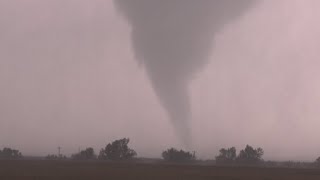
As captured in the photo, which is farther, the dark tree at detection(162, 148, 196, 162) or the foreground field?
the dark tree at detection(162, 148, 196, 162)

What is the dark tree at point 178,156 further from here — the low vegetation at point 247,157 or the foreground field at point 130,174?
the foreground field at point 130,174

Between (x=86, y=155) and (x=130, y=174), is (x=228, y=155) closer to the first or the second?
(x=86, y=155)

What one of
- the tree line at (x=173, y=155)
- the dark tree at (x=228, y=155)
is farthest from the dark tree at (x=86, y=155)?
the dark tree at (x=228, y=155)

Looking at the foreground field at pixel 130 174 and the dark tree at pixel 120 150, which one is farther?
the dark tree at pixel 120 150

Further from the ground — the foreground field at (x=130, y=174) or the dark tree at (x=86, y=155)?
the dark tree at (x=86, y=155)

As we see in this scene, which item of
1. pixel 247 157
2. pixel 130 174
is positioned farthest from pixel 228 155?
pixel 130 174

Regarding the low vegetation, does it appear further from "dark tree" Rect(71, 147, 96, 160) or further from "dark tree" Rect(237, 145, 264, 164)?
"dark tree" Rect(71, 147, 96, 160)

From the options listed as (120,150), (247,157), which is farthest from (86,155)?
(247,157)

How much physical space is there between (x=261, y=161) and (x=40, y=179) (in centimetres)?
10236

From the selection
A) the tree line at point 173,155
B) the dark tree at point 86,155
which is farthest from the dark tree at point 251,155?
the dark tree at point 86,155

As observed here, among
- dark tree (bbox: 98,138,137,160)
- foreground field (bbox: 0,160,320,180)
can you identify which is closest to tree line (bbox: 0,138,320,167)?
dark tree (bbox: 98,138,137,160)

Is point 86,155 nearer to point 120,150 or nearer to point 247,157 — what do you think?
point 120,150

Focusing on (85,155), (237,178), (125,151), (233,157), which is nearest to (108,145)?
(125,151)

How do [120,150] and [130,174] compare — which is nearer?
[130,174]
